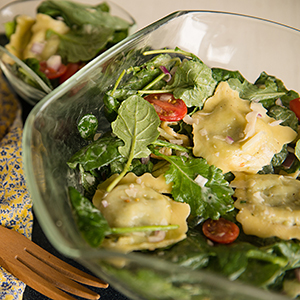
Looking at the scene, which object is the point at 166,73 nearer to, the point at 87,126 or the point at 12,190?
the point at 87,126

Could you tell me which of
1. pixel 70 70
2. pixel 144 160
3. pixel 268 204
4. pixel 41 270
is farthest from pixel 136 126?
pixel 70 70

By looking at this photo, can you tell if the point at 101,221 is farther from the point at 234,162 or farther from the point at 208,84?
the point at 208,84

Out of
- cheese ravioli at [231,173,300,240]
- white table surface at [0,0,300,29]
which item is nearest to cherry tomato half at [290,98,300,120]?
cheese ravioli at [231,173,300,240]

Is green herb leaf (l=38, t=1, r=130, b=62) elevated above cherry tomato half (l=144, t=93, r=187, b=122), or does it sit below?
below

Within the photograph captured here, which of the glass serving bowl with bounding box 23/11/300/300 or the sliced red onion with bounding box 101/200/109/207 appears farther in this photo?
the sliced red onion with bounding box 101/200/109/207

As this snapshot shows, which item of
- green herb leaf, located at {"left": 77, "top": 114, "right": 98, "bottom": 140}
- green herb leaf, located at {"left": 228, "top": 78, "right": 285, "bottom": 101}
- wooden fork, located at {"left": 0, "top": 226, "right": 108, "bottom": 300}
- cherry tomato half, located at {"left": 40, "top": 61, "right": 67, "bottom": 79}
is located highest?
green herb leaf, located at {"left": 228, "top": 78, "right": 285, "bottom": 101}

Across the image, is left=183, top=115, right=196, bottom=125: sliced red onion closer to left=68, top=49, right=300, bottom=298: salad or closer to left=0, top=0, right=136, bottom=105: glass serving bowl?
left=68, top=49, right=300, bottom=298: salad

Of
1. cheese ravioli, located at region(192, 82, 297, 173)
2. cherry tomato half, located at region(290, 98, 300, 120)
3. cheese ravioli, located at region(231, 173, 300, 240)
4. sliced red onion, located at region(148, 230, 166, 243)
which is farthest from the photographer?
cherry tomato half, located at region(290, 98, 300, 120)

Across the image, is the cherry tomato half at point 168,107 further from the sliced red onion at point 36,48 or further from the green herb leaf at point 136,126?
the sliced red onion at point 36,48
